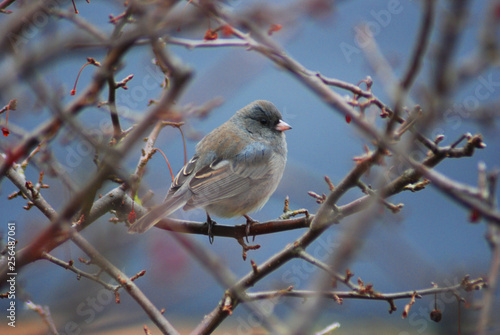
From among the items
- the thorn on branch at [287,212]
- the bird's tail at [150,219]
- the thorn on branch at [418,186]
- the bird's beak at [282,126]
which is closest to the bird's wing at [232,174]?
the bird's beak at [282,126]

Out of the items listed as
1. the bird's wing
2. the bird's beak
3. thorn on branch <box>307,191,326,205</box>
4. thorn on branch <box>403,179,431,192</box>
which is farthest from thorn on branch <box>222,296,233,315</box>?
the bird's beak

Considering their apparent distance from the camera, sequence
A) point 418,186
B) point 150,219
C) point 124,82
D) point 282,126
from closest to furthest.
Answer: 1. point 418,186
2. point 124,82
3. point 150,219
4. point 282,126

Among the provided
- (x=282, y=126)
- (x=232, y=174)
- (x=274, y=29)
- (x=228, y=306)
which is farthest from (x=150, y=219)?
(x=282, y=126)

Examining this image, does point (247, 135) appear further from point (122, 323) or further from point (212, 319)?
point (122, 323)

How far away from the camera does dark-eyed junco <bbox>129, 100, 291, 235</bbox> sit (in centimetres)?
297

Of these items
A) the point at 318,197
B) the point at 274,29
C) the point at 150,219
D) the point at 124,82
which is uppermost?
the point at 124,82

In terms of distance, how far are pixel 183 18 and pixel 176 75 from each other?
1.50 feet

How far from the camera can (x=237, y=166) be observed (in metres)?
3.24

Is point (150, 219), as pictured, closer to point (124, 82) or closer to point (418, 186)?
point (124, 82)

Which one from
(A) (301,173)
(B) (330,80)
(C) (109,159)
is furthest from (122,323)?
(B) (330,80)

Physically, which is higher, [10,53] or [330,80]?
[10,53]

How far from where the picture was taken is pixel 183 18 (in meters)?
1.02

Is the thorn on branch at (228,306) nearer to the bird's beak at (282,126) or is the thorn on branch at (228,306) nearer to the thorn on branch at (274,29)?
the thorn on branch at (274,29)

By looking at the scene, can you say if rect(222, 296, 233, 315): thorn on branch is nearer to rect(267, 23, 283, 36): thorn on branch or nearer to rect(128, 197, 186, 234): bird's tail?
rect(128, 197, 186, 234): bird's tail
